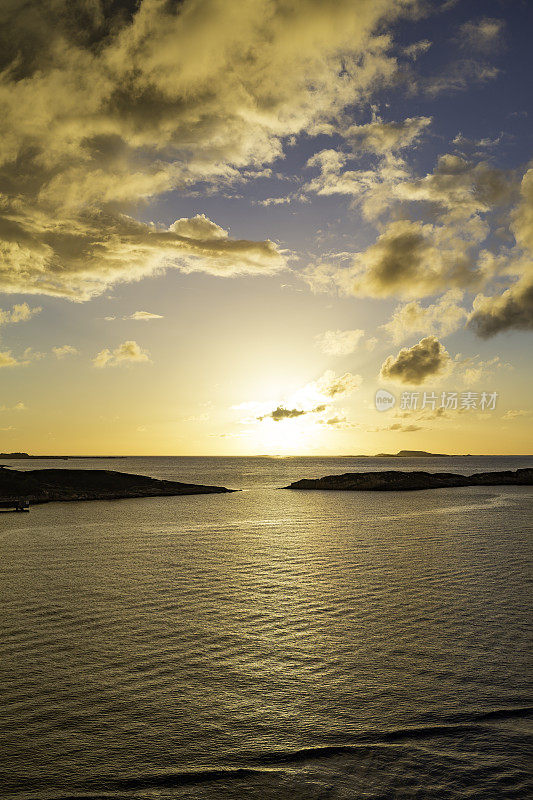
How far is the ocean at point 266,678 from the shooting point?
10.8 metres

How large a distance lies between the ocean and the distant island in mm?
54177

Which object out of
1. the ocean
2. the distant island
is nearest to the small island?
the distant island

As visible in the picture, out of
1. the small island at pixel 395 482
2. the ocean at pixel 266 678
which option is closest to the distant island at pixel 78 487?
the small island at pixel 395 482

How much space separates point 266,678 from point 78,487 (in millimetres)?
84482

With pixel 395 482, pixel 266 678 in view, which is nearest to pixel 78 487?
pixel 395 482

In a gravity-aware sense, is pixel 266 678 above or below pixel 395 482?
above

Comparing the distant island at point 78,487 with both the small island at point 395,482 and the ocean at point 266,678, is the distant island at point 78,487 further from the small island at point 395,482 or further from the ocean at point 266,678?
the ocean at point 266,678

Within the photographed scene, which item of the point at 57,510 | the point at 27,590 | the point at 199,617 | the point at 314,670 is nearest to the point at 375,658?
the point at 314,670

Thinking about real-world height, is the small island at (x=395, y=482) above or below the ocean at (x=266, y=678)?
below

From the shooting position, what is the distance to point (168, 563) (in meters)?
33.6

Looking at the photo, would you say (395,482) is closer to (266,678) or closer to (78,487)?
(78,487)

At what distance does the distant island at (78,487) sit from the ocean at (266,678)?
2133 inches

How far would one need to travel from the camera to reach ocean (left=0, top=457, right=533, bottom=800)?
35.3 feet

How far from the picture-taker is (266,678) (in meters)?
15.5
